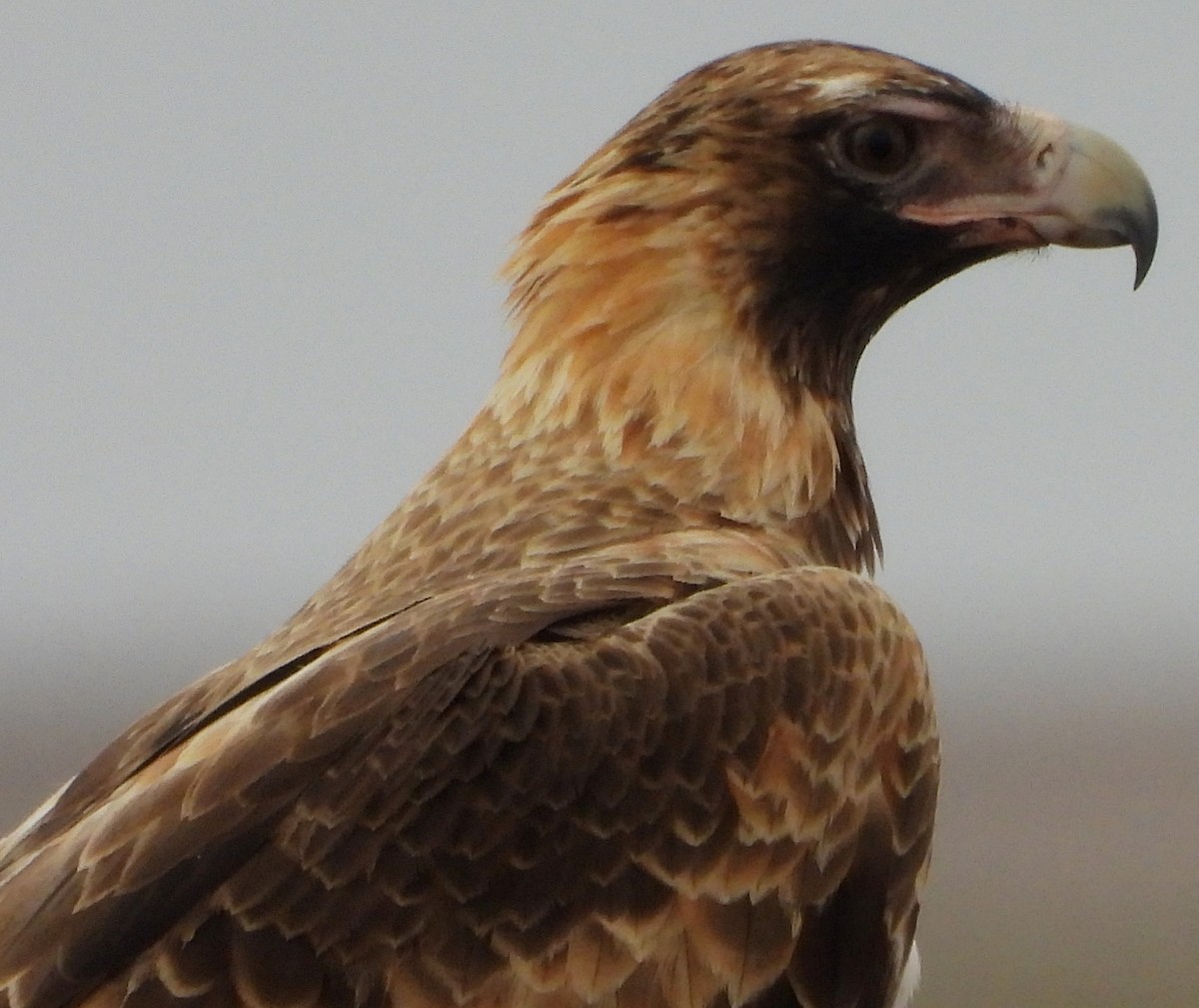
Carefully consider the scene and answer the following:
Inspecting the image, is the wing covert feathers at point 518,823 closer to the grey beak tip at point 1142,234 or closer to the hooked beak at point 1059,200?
the hooked beak at point 1059,200

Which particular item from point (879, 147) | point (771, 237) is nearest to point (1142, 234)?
point (879, 147)

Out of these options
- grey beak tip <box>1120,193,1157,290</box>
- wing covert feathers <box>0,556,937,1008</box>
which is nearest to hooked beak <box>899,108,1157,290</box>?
grey beak tip <box>1120,193,1157,290</box>

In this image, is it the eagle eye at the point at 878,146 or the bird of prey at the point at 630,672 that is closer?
the bird of prey at the point at 630,672

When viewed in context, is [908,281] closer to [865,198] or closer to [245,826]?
[865,198]

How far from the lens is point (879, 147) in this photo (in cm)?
555

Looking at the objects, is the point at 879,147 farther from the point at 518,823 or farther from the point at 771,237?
the point at 518,823

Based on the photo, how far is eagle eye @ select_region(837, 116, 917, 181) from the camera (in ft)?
18.1

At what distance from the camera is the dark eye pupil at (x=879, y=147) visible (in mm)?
5527

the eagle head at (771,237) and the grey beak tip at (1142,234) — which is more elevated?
the eagle head at (771,237)

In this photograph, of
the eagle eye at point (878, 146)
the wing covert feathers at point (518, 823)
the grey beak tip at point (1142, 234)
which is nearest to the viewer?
the wing covert feathers at point (518, 823)

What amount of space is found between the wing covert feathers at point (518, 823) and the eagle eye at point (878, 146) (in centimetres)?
110

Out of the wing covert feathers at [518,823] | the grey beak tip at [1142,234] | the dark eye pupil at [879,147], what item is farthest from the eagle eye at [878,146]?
the wing covert feathers at [518,823]

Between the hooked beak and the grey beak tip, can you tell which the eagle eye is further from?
the grey beak tip

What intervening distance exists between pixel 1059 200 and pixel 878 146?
40cm
